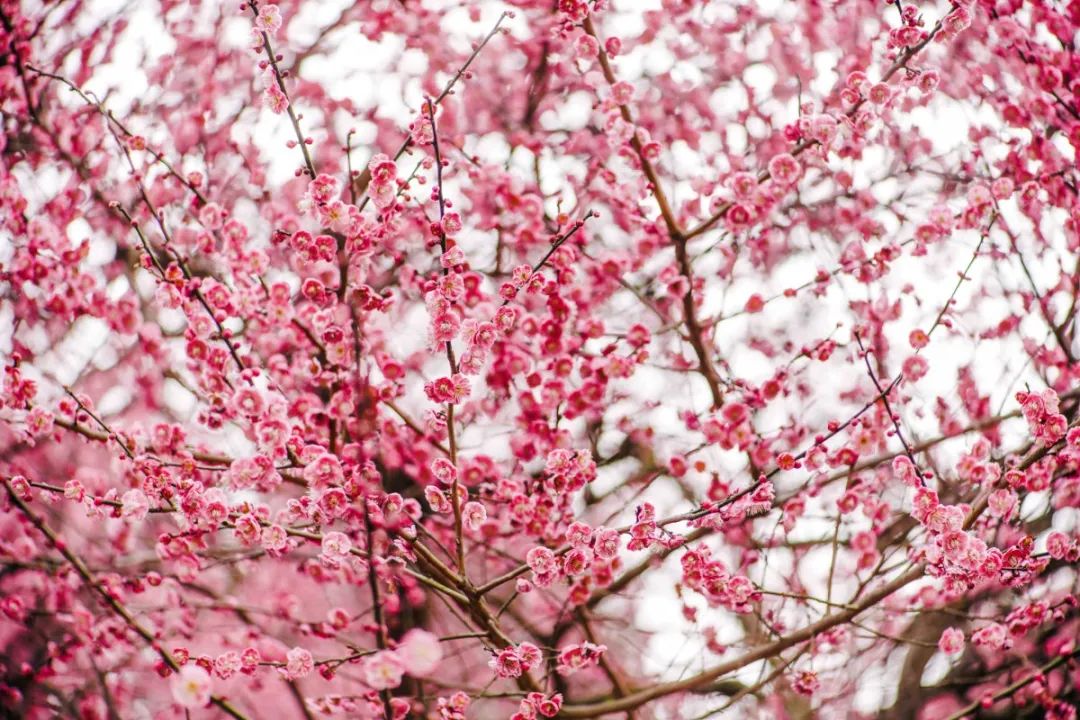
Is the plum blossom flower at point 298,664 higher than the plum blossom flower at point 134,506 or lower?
lower

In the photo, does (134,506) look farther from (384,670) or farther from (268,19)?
(268,19)

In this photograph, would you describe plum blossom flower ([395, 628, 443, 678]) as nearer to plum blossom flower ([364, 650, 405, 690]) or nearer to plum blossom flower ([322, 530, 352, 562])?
plum blossom flower ([364, 650, 405, 690])

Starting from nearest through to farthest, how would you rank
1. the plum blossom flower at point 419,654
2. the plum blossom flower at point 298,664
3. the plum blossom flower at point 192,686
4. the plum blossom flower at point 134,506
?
the plum blossom flower at point 192,686, the plum blossom flower at point 134,506, the plum blossom flower at point 419,654, the plum blossom flower at point 298,664

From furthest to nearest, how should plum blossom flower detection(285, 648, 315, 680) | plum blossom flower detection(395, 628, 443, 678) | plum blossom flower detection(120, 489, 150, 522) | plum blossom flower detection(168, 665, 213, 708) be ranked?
1. plum blossom flower detection(285, 648, 315, 680)
2. plum blossom flower detection(395, 628, 443, 678)
3. plum blossom flower detection(120, 489, 150, 522)
4. plum blossom flower detection(168, 665, 213, 708)

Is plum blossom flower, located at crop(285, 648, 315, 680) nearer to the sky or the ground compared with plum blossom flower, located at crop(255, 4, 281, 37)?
nearer to the ground

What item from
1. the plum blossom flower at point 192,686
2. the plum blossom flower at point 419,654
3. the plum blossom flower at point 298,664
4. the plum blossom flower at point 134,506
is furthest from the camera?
the plum blossom flower at point 298,664

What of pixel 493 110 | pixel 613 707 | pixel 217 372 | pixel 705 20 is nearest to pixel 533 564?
pixel 613 707

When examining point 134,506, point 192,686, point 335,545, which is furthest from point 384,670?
point 134,506

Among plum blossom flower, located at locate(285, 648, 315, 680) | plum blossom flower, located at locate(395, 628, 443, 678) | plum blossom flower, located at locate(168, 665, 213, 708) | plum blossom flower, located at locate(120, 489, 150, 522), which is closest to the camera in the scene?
plum blossom flower, located at locate(168, 665, 213, 708)

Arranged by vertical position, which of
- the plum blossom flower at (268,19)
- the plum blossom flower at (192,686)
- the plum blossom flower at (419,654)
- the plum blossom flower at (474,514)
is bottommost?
the plum blossom flower at (192,686)

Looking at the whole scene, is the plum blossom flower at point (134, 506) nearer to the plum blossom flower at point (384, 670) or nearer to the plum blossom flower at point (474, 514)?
the plum blossom flower at point (384, 670)

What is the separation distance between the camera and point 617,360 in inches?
187

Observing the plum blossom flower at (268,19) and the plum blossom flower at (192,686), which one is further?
the plum blossom flower at (268,19)

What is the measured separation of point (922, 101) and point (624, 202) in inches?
113
